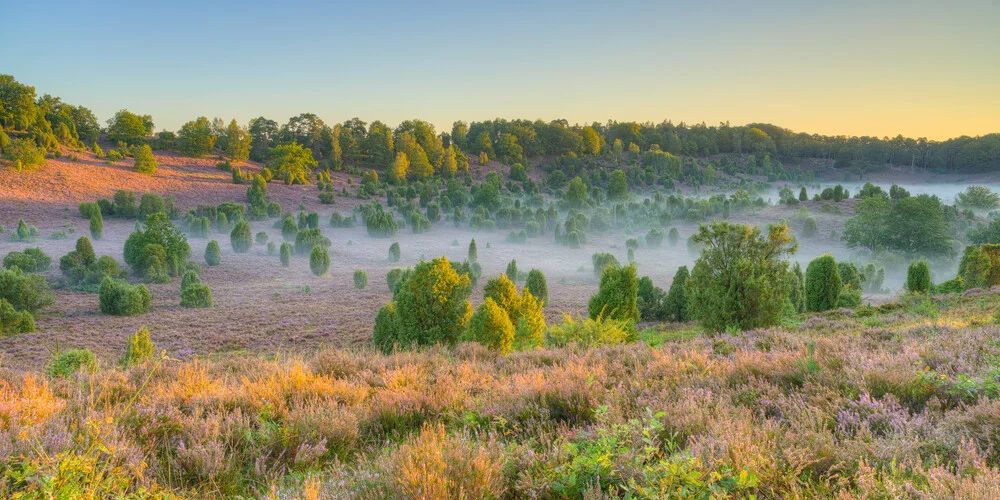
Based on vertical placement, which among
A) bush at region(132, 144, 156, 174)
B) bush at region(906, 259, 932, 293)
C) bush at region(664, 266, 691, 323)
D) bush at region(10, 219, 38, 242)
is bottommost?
bush at region(664, 266, 691, 323)

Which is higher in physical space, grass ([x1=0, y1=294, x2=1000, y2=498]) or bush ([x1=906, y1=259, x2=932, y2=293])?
grass ([x1=0, y1=294, x2=1000, y2=498])

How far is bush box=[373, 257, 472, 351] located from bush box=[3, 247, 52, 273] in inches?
1121

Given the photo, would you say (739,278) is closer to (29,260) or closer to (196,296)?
(196,296)

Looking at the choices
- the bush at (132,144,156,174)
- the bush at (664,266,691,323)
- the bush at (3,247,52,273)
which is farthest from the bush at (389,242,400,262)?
the bush at (132,144,156,174)

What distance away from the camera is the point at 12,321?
20.2m

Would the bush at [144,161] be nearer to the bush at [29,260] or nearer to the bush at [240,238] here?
the bush at [240,238]

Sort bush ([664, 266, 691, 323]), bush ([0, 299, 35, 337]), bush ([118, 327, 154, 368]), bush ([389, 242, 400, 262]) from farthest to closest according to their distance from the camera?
bush ([389, 242, 400, 262]), bush ([664, 266, 691, 323]), bush ([0, 299, 35, 337]), bush ([118, 327, 154, 368])

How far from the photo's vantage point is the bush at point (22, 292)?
2197cm

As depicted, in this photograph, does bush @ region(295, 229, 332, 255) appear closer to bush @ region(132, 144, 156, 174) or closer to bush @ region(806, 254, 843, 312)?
bush @ region(132, 144, 156, 174)

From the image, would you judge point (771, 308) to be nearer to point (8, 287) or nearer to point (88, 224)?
point (8, 287)

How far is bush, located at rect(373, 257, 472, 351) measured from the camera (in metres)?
15.1

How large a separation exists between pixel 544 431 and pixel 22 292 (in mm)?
29662

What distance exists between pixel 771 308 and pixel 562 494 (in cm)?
1438

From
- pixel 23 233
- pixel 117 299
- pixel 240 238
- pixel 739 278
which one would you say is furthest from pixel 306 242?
pixel 739 278
